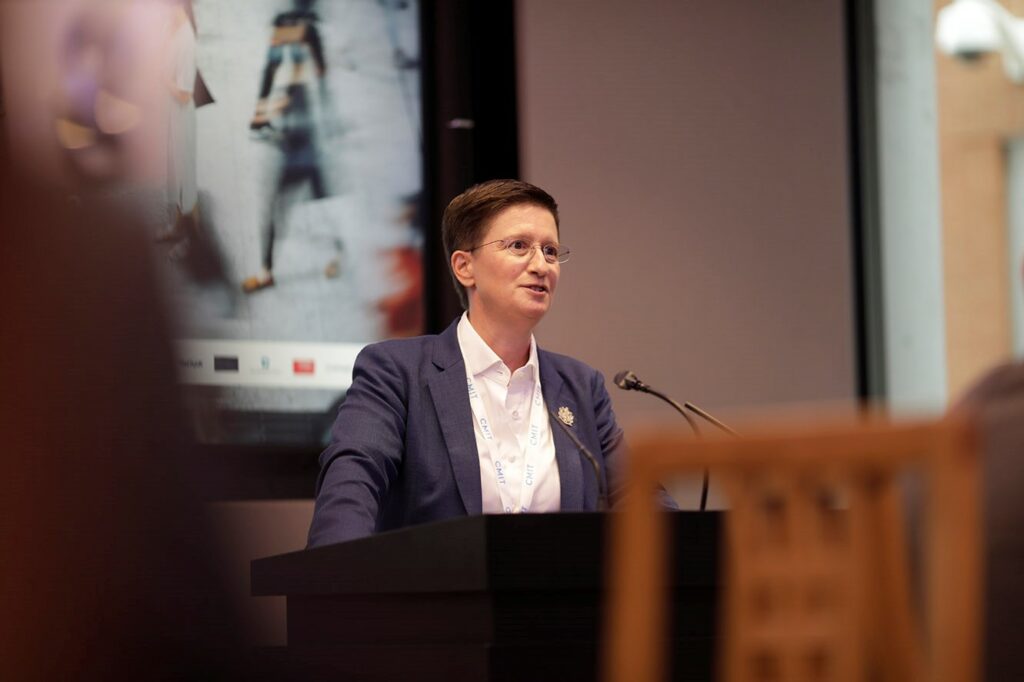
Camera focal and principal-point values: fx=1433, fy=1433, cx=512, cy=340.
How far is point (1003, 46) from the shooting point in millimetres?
5023

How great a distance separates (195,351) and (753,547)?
2.91 metres

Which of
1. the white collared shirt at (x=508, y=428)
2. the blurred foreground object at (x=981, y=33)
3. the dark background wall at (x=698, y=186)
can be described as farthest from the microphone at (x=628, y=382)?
the blurred foreground object at (x=981, y=33)

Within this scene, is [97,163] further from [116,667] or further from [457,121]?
[116,667]

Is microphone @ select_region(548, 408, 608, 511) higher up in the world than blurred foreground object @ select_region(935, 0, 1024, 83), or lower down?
lower down

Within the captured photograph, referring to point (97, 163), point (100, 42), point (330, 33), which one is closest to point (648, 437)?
point (97, 163)

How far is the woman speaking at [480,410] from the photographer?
9.07 ft

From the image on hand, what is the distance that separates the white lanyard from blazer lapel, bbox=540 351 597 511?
0.13 ft

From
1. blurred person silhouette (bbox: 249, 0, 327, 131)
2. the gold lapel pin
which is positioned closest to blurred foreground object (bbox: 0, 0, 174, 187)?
blurred person silhouette (bbox: 249, 0, 327, 131)

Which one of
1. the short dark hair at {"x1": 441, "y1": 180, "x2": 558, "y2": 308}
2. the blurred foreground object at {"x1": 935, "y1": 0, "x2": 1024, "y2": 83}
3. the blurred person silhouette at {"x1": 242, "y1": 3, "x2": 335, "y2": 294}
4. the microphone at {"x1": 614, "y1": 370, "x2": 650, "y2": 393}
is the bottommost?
the microphone at {"x1": 614, "y1": 370, "x2": 650, "y2": 393}

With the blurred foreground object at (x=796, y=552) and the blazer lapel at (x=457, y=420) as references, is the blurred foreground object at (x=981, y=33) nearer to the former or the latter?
the blazer lapel at (x=457, y=420)

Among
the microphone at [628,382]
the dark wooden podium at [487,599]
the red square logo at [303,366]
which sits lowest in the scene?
the dark wooden podium at [487,599]

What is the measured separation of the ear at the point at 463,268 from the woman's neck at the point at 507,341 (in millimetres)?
122

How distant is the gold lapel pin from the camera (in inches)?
120

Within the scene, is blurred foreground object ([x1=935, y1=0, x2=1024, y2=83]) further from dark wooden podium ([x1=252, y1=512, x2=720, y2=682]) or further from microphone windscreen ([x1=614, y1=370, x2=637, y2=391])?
dark wooden podium ([x1=252, y1=512, x2=720, y2=682])
